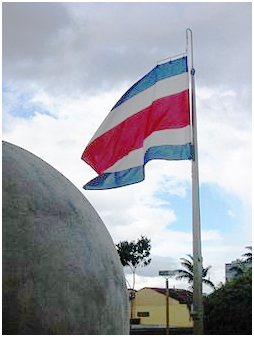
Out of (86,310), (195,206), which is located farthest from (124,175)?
(86,310)

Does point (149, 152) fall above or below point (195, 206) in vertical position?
above

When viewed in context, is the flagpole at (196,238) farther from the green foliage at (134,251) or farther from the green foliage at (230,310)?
the green foliage at (134,251)

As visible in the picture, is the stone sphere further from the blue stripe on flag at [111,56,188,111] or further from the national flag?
the blue stripe on flag at [111,56,188,111]

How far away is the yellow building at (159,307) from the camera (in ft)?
147

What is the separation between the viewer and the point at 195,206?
29.6ft

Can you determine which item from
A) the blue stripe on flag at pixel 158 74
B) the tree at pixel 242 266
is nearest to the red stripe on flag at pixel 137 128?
the blue stripe on flag at pixel 158 74

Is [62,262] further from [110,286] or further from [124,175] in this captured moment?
[124,175]

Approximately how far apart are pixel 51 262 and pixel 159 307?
44.2m

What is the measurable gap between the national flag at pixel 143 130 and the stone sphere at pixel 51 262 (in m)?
3.35

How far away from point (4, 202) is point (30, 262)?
26.5 inches

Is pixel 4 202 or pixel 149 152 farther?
pixel 149 152

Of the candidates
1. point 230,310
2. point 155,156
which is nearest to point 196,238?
point 155,156

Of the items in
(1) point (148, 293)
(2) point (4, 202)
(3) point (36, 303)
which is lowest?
(1) point (148, 293)

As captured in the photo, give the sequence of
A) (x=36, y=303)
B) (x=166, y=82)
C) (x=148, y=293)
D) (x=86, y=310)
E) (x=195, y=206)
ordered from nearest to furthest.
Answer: (x=36, y=303) → (x=86, y=310) → (x=195, y=206) → (x=166, y=82) → (x=148, y=293)
